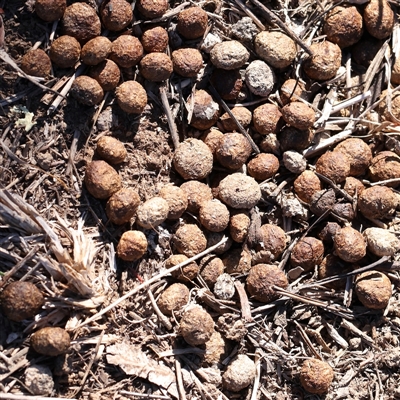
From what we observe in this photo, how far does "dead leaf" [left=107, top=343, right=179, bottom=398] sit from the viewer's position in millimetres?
2607

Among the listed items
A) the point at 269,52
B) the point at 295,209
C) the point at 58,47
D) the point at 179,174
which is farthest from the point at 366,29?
the point at 58,47

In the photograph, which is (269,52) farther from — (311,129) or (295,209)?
(295,209)

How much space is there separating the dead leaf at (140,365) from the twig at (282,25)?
1.78 m

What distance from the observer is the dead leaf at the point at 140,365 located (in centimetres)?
261

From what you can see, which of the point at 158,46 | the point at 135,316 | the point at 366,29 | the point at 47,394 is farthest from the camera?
the point at 366,29

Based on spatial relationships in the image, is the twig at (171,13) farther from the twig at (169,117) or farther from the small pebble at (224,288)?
the small pebble at (224,288)

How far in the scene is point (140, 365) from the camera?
8.63ft

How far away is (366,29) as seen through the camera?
10.6 ft

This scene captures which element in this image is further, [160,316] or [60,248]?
[160,316]

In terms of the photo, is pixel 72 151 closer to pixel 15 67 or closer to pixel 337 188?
pixel 15 67

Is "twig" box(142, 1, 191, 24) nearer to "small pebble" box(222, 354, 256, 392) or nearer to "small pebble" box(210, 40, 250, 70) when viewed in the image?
"small pebble" box(210, 40, 250, 70)

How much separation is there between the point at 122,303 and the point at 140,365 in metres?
0.30

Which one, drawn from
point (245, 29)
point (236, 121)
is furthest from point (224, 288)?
point (245, 29)

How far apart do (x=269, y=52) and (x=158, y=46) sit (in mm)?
591
